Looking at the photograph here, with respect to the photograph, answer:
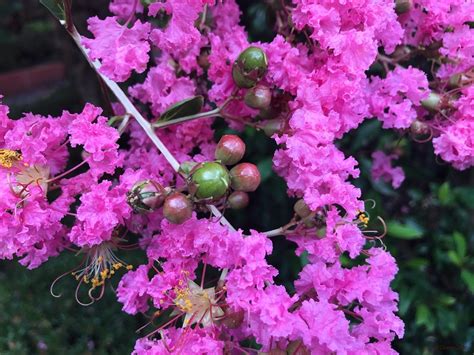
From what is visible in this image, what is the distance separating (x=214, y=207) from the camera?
3.32 ft

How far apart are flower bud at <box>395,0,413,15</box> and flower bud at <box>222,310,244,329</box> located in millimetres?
724

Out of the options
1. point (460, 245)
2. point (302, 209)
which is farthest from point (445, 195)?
point (302, 209)

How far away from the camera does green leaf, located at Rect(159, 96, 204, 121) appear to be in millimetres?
1103

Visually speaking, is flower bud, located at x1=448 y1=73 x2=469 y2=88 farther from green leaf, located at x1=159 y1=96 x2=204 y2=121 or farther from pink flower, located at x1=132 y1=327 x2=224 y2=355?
pink flower, located at x1=132 y1=327 x2=224 y2=355

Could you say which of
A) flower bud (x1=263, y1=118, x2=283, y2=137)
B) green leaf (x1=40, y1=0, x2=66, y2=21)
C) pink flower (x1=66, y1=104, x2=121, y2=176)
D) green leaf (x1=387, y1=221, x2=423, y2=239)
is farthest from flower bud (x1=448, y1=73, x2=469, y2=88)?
green leaf (x1=40, y1=0, x2=66, y2=21)

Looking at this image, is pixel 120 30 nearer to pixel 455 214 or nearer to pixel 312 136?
pixel 312 136

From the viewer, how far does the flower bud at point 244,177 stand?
101 cm

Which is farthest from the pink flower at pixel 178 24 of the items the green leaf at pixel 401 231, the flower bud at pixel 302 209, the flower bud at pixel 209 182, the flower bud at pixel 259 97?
the green leaf at pixel 401 231

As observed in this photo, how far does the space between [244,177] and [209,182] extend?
95mm

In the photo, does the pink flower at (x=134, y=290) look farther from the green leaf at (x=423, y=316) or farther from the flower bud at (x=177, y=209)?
the green leaf at (x=423, y=316)

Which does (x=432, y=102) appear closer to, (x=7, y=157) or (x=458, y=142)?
(x=458, y=142)

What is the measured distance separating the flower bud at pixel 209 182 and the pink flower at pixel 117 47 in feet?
0.74

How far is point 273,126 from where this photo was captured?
112 cm

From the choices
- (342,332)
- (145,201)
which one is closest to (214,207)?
(145,201)
